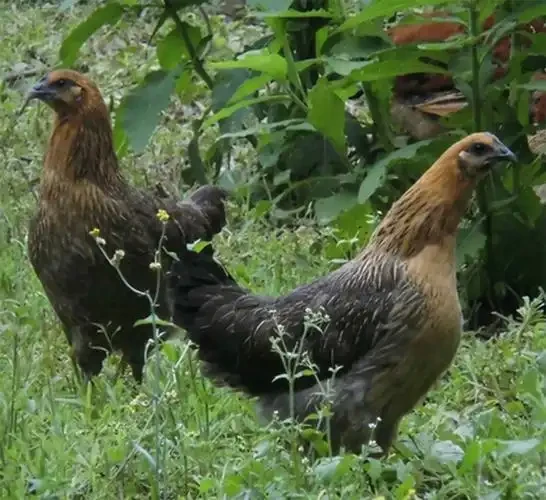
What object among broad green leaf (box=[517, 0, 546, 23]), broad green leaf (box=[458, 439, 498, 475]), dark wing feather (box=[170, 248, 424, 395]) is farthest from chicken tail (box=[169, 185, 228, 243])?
broad green leaf (box=[458, 439, 498, 475])

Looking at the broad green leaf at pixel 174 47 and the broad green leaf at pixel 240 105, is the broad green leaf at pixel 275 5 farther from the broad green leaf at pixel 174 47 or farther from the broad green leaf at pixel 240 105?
the broad green leaf at pixel 174 47

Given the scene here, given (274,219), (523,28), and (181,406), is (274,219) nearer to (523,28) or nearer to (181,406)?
(523,28)

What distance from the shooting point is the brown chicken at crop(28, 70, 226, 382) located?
18.0ft

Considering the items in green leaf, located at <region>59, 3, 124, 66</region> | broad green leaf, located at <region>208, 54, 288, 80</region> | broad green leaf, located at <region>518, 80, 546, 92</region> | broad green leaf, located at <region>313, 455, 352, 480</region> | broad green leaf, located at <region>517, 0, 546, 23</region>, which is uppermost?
broad green leaf, located at <region>517, 0, 546, 23</region>

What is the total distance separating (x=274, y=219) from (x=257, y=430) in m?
2.83

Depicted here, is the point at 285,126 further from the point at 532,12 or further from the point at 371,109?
the point at 532,12

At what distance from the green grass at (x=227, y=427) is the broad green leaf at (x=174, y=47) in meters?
0.98

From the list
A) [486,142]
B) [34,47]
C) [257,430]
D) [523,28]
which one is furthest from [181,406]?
[34,47]

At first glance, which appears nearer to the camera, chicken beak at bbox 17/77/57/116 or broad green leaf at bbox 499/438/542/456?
broad green leaf at bbox 499/438/542/456

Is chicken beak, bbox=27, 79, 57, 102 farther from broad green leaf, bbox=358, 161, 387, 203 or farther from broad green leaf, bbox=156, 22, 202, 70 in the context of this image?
broad green leaf, bbox=156, 22, 202, 70

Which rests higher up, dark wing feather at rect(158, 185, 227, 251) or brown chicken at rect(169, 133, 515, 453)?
brown chicken at rect(169, 133, 515, 453)

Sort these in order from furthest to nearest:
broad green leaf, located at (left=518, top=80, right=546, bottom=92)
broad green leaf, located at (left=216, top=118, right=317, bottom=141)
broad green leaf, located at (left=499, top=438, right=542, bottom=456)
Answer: broad green leaf, located at (left=216, top=118, right=317, bottom=141)
broad green leaf, located at (left=518, top=80, right=546, bottom=92)
broad green leaf, located at (left=499, top=438, right=542, bottom=456)

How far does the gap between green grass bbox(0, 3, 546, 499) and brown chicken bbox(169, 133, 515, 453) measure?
0.14 m

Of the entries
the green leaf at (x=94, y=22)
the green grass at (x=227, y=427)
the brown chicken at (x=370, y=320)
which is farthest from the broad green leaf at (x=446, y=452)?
the green leaf at (x=94, y=22)
